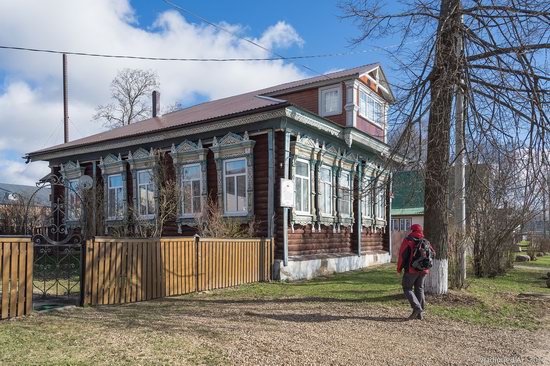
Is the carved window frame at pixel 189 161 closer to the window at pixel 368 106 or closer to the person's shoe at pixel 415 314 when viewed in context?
the window at pixel 368 106

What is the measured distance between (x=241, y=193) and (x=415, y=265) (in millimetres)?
7947

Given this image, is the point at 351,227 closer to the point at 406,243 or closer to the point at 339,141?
the point at 339,141

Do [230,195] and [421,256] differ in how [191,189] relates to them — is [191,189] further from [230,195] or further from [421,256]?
[421,256]

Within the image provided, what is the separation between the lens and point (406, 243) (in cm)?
844

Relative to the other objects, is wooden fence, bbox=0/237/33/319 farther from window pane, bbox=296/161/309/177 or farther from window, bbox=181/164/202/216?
window pane, bbox=296/161/309/177

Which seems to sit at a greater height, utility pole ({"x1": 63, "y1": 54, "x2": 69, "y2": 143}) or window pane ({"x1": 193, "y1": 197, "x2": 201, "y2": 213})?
utility pole ({"x1": 63, "y1": 54, "x2": 69, "y2": 143})

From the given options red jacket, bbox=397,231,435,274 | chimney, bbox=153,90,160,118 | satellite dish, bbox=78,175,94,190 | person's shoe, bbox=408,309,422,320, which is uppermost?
chimney, bbox=153,90,160,118

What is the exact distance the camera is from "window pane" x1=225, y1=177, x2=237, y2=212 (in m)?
15.4

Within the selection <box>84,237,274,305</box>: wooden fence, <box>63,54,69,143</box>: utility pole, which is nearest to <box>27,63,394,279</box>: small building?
<box>84,237,274,305</box>: wooden fence

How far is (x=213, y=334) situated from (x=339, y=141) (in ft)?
→ 37.7

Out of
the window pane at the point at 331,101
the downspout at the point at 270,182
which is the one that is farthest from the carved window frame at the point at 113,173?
the window pane at the point at 331,101

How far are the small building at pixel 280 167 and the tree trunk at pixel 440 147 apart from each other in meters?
1.37

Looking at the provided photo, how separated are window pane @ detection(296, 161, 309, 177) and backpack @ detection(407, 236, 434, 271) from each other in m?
7.21

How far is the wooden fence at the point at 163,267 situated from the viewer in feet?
28.6
